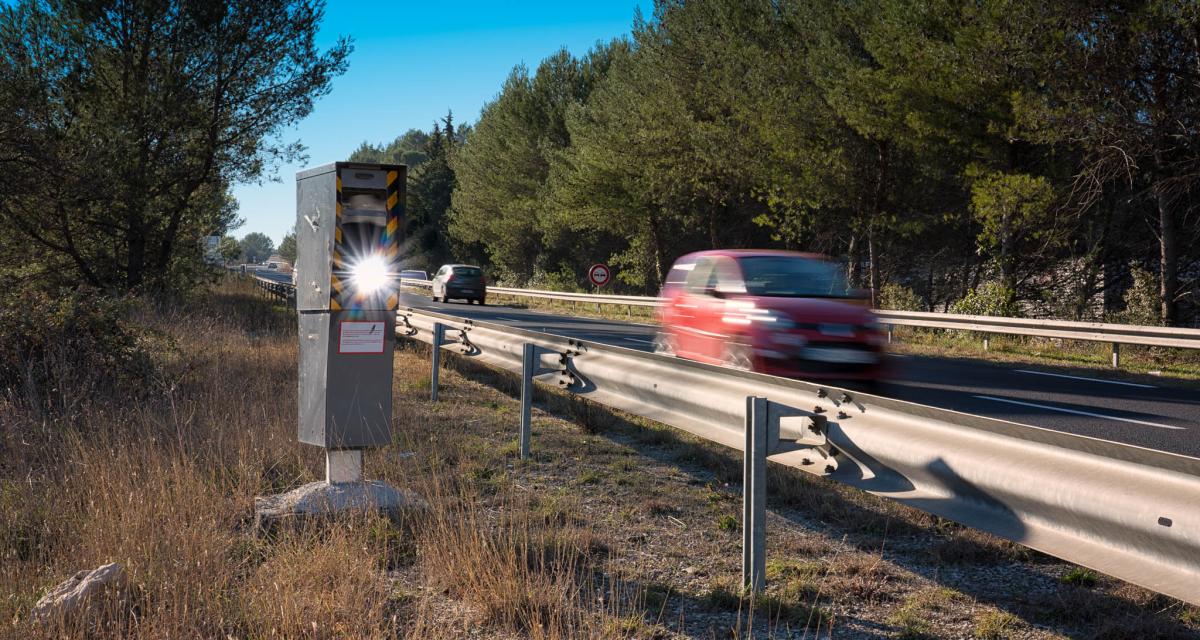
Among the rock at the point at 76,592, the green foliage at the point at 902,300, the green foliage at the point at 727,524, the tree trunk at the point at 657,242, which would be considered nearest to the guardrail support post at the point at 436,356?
the green foliage at the point at 727,524

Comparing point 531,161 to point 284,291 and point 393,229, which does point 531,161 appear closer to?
point 284,291

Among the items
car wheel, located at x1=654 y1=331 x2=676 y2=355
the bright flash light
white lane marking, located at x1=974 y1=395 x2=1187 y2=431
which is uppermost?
the bright flash light

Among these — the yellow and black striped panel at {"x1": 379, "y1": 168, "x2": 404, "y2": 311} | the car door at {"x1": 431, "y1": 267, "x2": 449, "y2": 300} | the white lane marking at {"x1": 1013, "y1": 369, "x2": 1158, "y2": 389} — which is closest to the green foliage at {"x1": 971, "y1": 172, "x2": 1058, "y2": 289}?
the white lane marking at {"x1": 1013, "y1": 369, "x2": 1158, "y2": 389}

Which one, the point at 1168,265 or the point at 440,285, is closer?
the point at 1168,265

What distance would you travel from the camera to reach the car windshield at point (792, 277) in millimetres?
10312

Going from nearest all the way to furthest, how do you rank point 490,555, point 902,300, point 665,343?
1. point 490,555
2. point 665,343
3. point 902,300

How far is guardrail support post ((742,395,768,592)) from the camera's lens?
3764 mm

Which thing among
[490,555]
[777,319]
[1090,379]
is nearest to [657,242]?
[1090,379]

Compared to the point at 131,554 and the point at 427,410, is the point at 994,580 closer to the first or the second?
the point at 131,554

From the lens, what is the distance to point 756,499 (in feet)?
12.4

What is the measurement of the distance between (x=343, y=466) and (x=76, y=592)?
6.13ft

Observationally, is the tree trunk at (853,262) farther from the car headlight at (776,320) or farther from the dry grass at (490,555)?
the dry grass at (490,555)

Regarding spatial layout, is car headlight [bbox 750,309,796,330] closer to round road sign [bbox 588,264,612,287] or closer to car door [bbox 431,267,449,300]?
round road sign [bbox 588,264,612,287]

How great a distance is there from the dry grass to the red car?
9.98 feet
